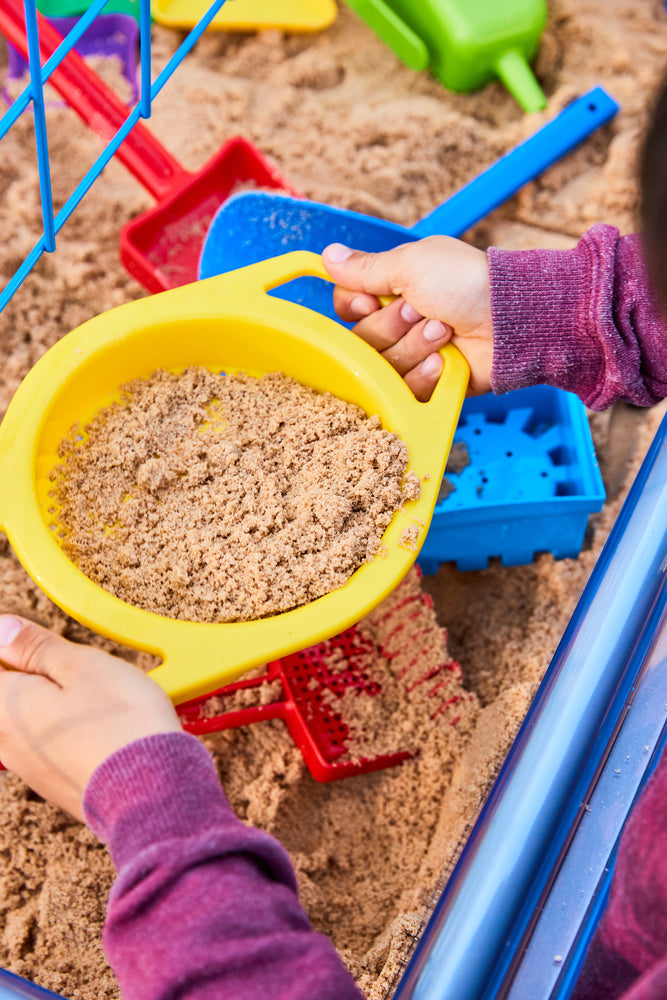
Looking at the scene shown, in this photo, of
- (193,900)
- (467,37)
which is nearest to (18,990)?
(193,900)

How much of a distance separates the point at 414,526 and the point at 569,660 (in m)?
0.18

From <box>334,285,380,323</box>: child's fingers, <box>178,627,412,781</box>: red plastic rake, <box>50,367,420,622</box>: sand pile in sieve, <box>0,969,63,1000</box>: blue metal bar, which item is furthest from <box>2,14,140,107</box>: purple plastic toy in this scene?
<box>0,969,63,1000</box>: blue metal bar

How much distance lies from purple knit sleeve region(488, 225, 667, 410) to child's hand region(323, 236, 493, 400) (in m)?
0.03

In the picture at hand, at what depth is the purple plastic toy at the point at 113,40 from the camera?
1.36 m

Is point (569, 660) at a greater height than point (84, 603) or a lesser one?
lesser

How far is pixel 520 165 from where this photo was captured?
126cm

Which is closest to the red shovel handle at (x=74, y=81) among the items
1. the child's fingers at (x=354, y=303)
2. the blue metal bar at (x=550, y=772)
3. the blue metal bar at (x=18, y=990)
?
the child's fingers at (x=354, y=303)

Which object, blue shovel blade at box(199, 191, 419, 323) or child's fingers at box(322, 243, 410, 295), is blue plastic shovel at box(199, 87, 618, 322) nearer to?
blue shovel blade at box(199, 191, 419, 323)

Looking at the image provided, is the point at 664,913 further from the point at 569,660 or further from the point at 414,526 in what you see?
the point at 414,526

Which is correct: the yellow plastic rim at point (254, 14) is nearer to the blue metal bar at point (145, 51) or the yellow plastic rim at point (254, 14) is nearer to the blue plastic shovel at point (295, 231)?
the blue plastic shovel at point (295, 231)

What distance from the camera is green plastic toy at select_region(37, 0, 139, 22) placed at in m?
1.36

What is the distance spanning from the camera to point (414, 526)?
2.48 feet

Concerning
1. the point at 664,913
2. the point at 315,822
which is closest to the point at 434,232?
the point at 315,822

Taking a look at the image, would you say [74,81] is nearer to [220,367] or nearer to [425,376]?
[220,367]
